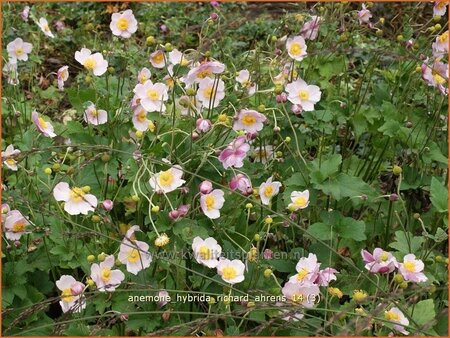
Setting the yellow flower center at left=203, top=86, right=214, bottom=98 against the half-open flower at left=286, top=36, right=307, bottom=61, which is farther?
the half-open flower at left=286, top=36, right=307, bottom=61

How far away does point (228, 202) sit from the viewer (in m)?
2.16

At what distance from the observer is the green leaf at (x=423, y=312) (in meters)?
1.84

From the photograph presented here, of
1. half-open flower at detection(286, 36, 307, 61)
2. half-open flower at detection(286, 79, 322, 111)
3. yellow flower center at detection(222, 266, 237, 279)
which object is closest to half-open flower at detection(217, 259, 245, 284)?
yellow flower center at detection(222, 266, 237, 279)

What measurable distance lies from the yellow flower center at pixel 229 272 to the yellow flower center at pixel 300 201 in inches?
10.8

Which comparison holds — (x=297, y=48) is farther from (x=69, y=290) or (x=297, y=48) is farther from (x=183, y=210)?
(x=69, y=290)

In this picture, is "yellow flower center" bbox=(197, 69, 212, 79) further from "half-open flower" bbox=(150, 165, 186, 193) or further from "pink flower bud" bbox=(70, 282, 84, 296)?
"pink flower bud" bbox=(70, 282, 84, 296)

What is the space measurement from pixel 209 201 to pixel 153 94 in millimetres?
377

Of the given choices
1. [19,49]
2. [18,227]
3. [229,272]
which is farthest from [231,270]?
[19,49]

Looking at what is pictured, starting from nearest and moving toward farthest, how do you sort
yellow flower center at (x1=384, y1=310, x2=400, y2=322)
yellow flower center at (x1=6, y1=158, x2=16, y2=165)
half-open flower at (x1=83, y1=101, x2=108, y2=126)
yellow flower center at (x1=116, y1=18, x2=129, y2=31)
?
yellow flower center at (x1=384, y1=310, x2=400, y2=322) < yellow flower center at (x1=6, y1=158, x2=16, y2=165) < half-open flower at (x1=83, y1=101, x2=108, y2=126) < yellow flower center at (x1=116, y1=18, x2=129, y2=31)

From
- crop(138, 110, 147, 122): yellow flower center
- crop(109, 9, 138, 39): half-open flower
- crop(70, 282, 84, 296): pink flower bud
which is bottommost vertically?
crop(70, 282, 84, 296): pink flower bud

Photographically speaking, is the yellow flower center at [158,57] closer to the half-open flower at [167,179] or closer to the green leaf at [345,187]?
the half-open flower at [167,179]

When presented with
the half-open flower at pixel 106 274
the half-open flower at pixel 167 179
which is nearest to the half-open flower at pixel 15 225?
the half-open flower at pixel 106 274

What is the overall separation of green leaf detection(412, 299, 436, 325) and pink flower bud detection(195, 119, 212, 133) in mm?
722

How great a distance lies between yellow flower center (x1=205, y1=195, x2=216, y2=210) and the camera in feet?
6.48
